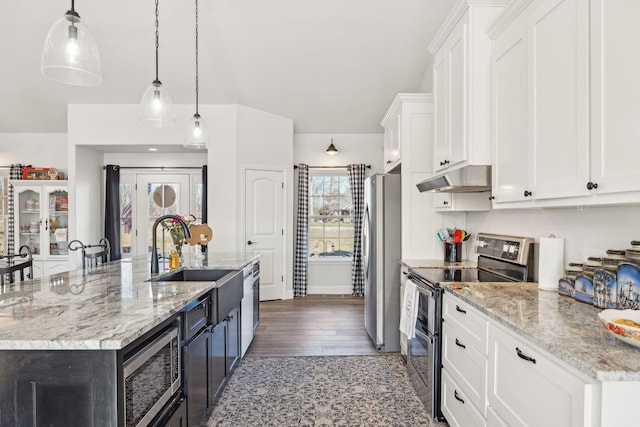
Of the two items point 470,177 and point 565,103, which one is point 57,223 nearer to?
point 470,177

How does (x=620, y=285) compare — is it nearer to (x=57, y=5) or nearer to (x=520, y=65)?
(x=520, y=65)

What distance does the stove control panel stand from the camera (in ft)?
7.52

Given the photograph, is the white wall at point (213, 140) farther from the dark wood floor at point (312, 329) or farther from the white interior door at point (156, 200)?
the dark wood floor at point (312, 329)

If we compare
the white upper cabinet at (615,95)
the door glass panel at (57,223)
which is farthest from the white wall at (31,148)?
the white upper cabinet at (615,95)

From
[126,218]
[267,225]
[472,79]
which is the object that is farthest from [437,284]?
[126,218]

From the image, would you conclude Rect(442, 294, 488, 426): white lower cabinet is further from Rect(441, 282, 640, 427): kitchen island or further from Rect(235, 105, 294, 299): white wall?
Rect(235, 105, 294, 299): white wall

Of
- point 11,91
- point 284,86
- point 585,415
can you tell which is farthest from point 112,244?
point 585,415

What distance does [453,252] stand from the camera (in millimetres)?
3209

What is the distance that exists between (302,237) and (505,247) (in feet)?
11.4

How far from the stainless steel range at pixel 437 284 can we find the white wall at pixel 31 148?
19.1 ft

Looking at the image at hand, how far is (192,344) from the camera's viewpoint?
184 centimetres

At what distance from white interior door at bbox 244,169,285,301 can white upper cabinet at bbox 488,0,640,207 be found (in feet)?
11.7

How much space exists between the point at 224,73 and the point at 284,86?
0.76 m

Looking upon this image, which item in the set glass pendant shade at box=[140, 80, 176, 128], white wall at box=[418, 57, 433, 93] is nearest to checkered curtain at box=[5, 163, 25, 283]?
glass pendant shade at box=[140, 80, 176, 128]
